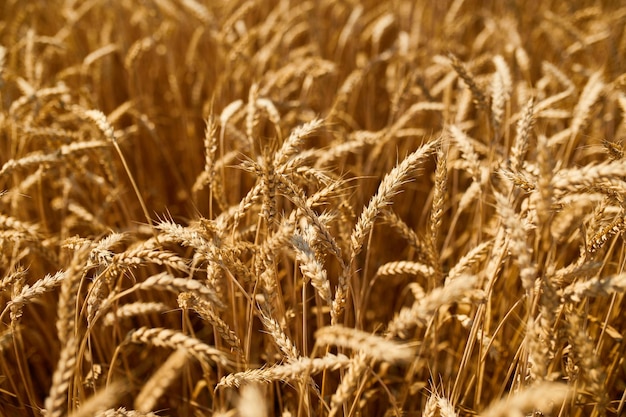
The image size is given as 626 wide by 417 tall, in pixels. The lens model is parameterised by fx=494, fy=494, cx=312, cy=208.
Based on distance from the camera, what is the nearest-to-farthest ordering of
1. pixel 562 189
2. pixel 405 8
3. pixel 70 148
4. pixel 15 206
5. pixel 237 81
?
pixel 562 189 < pixel 70 148 < pixel 15 206 < pixel 237 81 < pixel 405 8

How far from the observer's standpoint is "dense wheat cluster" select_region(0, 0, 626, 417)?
105 cm

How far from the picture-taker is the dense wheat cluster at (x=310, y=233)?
105 centimetres

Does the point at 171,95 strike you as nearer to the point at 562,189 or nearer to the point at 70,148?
the point at 70,148

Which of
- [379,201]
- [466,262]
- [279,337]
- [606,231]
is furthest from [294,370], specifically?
[606,231]

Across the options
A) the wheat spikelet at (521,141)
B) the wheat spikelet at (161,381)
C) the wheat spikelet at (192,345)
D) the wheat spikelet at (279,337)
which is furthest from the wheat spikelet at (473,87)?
the wheat spikelet at (161,381)

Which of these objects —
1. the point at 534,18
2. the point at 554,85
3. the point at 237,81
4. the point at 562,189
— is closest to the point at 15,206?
the point at 237,81

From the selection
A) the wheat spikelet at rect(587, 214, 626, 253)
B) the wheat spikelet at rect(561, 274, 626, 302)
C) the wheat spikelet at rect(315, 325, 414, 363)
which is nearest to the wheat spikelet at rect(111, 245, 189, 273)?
the wheat spikelet at rect(315, 325, 414, 363)

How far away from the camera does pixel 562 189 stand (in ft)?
3.42

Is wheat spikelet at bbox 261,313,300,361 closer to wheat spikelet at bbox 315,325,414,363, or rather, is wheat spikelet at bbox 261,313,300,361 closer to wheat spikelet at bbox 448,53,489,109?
wheat spikelet at bbox 315,325,414,363

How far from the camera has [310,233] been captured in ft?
3.90

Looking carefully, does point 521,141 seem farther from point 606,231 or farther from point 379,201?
point 379,201

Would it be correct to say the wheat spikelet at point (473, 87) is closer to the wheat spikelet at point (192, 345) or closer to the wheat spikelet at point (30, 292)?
the wheat spikelet at point (192, 345)

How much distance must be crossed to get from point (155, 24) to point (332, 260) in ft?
6.86

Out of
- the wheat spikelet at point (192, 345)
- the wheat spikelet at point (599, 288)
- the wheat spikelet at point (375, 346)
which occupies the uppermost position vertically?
the wheat spikelet at point (599, 288)
